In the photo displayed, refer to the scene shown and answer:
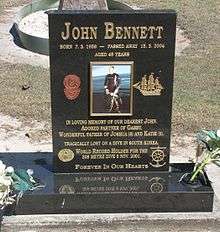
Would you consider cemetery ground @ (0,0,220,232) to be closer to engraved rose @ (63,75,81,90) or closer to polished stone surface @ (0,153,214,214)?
polished stone surface @ (0,153,214,214)

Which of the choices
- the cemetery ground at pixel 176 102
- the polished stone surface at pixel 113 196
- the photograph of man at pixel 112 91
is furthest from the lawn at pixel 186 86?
the photograph of man at pixel 112 91

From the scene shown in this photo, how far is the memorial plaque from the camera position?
5477 mm

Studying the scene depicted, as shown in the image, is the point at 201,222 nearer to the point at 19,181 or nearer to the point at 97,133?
the point at 97,133

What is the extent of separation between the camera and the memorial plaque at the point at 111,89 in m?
5.48

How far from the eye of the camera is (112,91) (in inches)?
223

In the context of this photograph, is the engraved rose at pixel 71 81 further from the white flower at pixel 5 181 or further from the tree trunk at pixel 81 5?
the white flower at pixel 5 181

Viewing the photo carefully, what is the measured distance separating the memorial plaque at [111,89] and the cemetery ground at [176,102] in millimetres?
666

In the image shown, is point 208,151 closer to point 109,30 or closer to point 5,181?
point 109,30

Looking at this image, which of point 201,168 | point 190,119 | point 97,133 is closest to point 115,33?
point 97,133

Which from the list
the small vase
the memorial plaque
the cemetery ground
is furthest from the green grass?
Result: the small vase

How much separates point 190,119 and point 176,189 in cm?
287

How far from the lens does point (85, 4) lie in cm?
600

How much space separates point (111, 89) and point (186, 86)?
14.0 feet

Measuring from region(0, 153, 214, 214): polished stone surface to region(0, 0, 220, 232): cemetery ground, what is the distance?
6.1 inches
